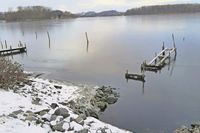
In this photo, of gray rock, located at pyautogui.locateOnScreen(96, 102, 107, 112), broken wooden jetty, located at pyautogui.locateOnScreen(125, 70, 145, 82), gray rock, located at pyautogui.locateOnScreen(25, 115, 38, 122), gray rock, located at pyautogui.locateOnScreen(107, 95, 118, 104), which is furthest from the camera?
broken wooden jetty, located at pyautogui.locateOnScreen(125, 70, 145, 82)

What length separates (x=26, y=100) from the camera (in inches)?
485

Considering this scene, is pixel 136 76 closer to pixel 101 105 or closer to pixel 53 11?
pixel 101 105

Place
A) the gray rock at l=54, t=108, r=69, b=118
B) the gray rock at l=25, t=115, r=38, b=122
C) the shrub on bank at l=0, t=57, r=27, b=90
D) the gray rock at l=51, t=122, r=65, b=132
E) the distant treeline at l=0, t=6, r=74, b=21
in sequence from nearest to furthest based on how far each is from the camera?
the gray rock at l=51, t=122, r=65, b=132
the gray rock at l=25, t=115, r=38, b=122
the gray rock at l=54, t=108, r=69, b=118
the shrub on bank at l=0, t=57, r=27, b=90
the distant treeline at l=0, t=6, r=74, b=21

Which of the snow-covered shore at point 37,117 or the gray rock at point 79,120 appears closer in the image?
the snow-covered shore at point 37,117

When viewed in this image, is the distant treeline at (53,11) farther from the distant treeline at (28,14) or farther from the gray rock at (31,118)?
the gray rock at (31,118)

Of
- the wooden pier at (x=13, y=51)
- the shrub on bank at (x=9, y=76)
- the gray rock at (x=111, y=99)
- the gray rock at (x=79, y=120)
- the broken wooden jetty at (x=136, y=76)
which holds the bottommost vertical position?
the wooden pier at (x=13, y=51)

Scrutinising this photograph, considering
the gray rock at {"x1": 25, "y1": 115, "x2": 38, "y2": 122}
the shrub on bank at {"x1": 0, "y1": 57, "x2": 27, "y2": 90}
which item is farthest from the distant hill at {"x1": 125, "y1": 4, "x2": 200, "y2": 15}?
the gray rock at {"x1": 25, "y1": 115, "x2": 38, "y2": 122}

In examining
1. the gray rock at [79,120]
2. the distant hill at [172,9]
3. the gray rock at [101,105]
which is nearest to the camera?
the gray rock at [79,120]

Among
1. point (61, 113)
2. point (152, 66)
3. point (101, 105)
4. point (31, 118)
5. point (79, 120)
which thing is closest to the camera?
point (31, 118)

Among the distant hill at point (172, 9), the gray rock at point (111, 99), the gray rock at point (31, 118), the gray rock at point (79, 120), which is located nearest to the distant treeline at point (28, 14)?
the distant hill at point (172, 9)

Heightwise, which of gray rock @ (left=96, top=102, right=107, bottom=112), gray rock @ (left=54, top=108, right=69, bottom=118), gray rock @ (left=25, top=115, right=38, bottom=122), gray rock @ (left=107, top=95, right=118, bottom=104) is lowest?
gray rock @ (left=107, top=95, right=118, bottom=104)

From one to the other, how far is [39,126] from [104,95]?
11.4 meters

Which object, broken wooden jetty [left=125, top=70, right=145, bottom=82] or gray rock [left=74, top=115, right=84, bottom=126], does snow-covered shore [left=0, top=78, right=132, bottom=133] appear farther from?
broken wooden jetty [left=125, top=70, right=145, bottom=82]

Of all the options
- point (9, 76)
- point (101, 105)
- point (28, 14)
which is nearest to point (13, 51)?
point (101, 105)
